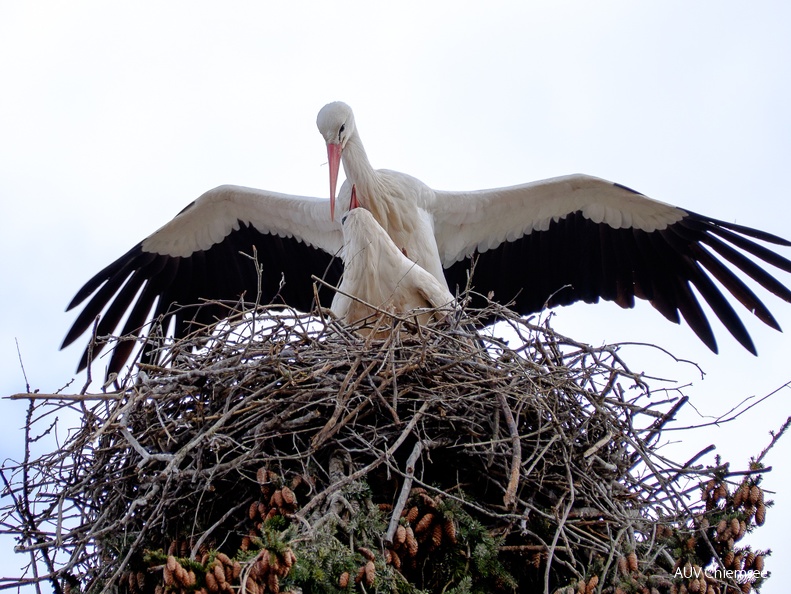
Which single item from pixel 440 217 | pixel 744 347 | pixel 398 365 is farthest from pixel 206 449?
pixel 744 347

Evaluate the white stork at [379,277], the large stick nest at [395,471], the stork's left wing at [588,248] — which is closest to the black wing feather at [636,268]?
the stork's left wing at [588,248]

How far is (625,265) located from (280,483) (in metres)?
2.69

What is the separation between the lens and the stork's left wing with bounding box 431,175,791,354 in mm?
4773

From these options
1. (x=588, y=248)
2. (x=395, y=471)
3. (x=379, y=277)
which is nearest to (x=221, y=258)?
(x=379, y=277)

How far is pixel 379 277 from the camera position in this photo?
12.8ft

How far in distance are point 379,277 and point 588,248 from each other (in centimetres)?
160

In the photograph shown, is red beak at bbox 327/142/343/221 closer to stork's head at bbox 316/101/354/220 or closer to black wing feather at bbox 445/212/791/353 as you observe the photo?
stork's head at bbox 316/101/354/220

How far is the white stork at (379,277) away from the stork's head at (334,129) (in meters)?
0.67

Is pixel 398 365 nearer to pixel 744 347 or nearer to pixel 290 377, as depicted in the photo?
pixel 290 377

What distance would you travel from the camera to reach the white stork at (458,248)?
464 centimetres

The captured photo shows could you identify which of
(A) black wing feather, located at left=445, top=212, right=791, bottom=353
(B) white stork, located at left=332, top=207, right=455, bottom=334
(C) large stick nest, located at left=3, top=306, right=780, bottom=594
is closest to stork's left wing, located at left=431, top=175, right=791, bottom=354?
(A) black wing feather, located at left=445, top=212, right=791, bottom=353

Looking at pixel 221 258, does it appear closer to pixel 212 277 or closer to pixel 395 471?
pixel 212 277

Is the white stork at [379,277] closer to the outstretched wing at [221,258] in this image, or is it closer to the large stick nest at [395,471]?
the large stick nest at [395,471]

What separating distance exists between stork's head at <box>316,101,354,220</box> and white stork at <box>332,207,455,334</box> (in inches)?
26.4
